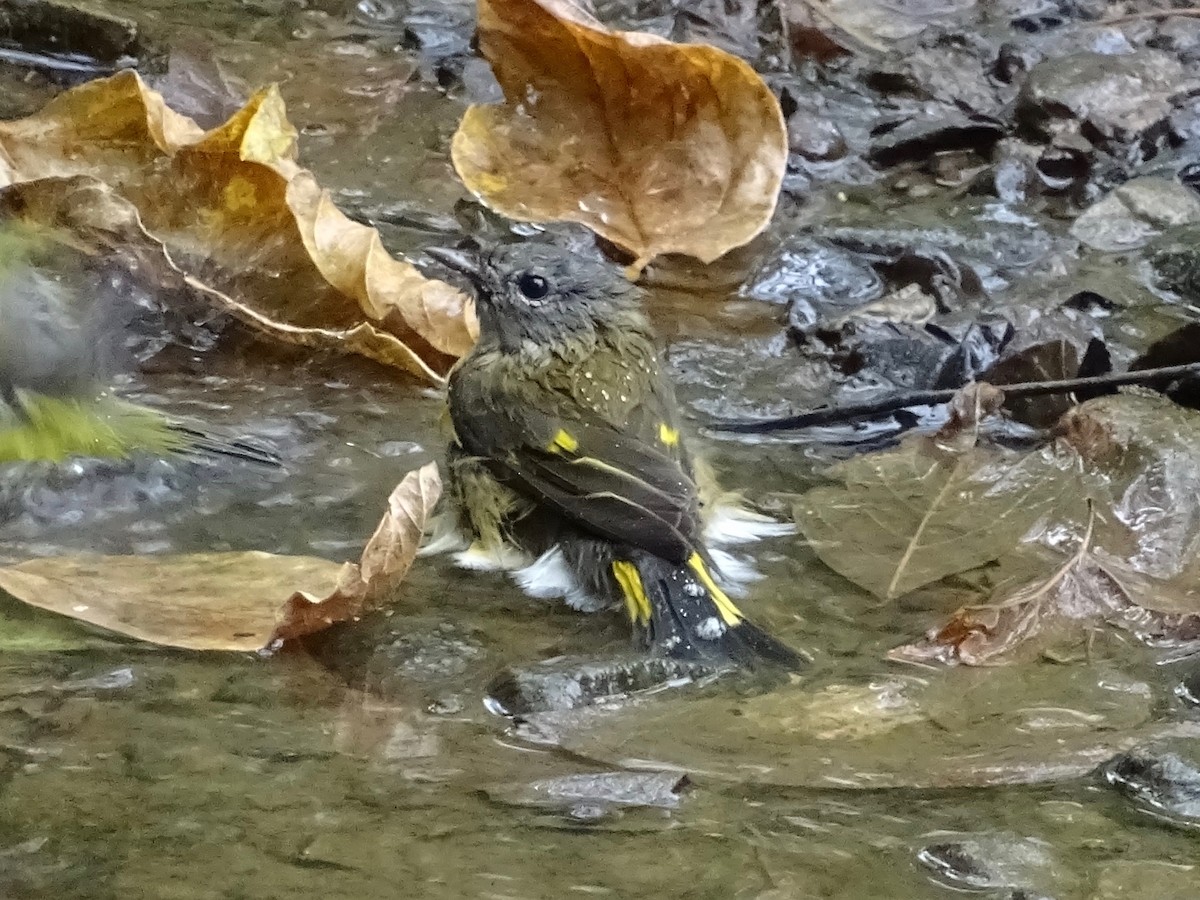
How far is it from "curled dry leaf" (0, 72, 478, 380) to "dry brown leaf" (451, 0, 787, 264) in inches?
23.9

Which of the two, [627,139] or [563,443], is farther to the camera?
[627,139]

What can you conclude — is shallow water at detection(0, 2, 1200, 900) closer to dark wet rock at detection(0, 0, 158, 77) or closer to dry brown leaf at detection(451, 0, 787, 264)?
dry brown leaf at detection(451, 0, 787, 264)

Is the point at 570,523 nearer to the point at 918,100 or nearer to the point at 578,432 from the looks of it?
the point at 578,432

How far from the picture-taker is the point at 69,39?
15.9ft

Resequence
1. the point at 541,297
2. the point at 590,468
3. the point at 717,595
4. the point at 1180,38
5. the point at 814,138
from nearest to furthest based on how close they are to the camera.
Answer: the point at 717,595 → the point at 590,468 → the point at 541,297 → the point at 814,138 → the point at 1180,38

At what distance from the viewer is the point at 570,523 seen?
275 centimetres

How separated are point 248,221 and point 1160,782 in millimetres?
2443

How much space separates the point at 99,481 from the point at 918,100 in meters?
3.03

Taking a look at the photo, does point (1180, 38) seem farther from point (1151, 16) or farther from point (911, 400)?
point (911, 400)

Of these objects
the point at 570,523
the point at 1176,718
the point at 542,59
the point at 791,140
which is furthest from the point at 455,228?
the point at 1176,718

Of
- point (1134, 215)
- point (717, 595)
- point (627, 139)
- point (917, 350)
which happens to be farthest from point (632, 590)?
point (1134, 215)

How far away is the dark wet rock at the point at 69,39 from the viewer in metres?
4.79

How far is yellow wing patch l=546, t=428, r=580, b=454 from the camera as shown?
280 cm

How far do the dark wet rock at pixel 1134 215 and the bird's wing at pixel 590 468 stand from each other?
1.70 m
